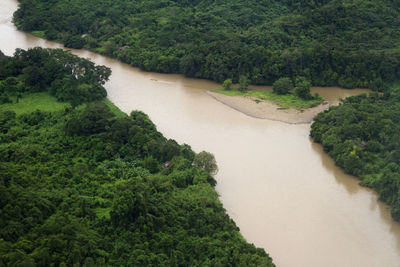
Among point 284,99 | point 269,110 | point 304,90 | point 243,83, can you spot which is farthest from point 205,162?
point 304,90

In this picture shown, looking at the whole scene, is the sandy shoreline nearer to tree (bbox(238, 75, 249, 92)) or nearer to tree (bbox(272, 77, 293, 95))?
tree (bbox(238, 75, 249, 92))

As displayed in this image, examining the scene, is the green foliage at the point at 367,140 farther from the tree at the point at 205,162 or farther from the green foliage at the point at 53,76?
the green foliage at the point at 53,76

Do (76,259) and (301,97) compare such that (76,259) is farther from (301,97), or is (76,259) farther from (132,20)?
(132,20)

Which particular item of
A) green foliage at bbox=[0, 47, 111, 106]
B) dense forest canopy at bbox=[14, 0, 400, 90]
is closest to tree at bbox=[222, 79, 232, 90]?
dense forest canopy at bbox=[14, 0, 400, 90]

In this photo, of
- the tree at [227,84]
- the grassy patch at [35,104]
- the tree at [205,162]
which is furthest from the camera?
the tree at [227,84]

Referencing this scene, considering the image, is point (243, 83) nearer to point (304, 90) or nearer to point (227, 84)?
point (227, 84)

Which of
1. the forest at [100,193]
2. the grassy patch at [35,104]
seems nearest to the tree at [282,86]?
the forest at [100,193]

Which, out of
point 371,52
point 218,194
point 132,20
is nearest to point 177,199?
point 218,194
